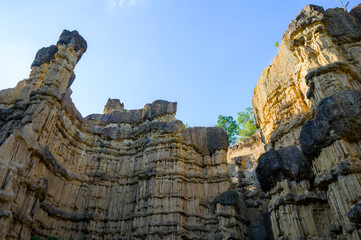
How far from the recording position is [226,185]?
23.1 metres

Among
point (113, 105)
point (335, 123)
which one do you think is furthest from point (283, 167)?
point (113, 105)

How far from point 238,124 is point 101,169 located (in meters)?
23.4

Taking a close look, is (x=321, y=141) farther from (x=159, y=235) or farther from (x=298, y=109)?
(x=159, y=235)

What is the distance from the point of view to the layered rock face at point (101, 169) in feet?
56.2

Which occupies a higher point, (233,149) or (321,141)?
(233,149)

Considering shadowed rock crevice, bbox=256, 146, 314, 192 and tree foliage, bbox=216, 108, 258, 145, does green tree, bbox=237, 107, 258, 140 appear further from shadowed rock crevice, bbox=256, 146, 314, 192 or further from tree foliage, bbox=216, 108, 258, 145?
shadowed rock crevice, bbox=256, 146, 314, 192

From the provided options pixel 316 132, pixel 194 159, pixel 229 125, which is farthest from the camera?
pixel 229 125

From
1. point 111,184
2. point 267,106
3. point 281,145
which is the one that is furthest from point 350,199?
point 111,184

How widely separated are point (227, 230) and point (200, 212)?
3.95 m

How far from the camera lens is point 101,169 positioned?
25.4m

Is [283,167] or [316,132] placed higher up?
[316,132]

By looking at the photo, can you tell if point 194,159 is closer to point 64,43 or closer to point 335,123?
point 64,43

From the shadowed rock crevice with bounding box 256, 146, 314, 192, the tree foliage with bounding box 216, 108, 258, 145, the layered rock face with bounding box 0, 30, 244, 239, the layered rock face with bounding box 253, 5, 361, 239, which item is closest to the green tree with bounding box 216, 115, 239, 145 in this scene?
the tree foliage with bounding box 216, 108, 258, 145

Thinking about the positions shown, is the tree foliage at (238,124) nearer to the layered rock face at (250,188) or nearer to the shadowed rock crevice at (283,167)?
the layered rock face at (250,188)
